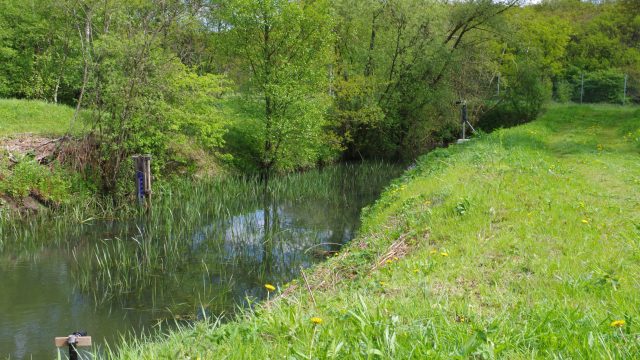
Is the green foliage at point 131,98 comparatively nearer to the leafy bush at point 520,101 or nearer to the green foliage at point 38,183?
the green foliage at point 38,183

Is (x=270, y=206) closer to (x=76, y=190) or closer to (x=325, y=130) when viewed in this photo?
(x=76, y=190)

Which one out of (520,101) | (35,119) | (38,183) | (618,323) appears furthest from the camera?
(520,101)

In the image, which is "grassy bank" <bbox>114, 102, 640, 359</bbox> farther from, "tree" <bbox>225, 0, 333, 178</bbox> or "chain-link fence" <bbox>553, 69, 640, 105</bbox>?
"chain-link fence" <bbox>553, 69, 640, 105</bbox>

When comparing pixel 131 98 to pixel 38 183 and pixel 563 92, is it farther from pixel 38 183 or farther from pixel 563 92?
pixel 563 92

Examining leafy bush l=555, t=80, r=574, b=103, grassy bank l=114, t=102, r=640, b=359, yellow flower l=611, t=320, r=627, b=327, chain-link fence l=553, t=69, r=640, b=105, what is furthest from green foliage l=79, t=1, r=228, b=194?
chain-link fence l=553, t=69, r=640, b=105

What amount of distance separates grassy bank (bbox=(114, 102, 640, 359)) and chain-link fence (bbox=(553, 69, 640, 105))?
32.2 metres

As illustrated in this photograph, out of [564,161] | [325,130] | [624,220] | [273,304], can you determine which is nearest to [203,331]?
[273,304]

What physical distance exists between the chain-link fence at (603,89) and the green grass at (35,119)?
113 feet

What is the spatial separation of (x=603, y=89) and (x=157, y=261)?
39.8m

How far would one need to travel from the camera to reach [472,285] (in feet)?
16.5

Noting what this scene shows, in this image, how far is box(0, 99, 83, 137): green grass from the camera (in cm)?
1595

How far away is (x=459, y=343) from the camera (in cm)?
330

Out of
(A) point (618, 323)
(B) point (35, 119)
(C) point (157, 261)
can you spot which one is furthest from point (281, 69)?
(A) point (618, 323)

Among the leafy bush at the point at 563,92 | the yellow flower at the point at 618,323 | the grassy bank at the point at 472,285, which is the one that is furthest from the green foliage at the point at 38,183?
the leafy bush at the point at 563,92
